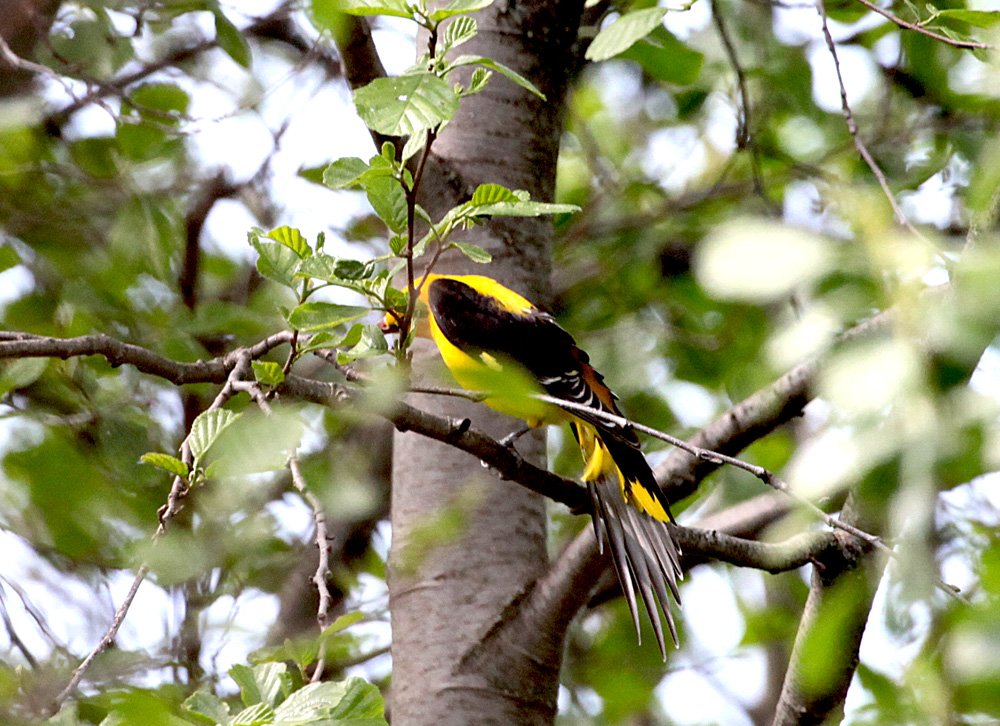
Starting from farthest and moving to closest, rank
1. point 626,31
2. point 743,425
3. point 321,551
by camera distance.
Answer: point 743,425 < point 626,31 < point 321,551

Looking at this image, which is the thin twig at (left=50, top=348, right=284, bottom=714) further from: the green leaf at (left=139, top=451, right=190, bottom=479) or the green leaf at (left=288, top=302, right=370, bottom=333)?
the green leaf at (left=288, top=302, right=370, bottom=333)

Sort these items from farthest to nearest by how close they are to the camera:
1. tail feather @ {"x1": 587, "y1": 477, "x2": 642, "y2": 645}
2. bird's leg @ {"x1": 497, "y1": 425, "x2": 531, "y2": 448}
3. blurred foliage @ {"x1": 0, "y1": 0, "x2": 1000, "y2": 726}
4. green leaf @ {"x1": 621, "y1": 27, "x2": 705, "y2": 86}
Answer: green leaf @ {"x1": 621, "y1": 27, "x2": 705, "y2": 86}, bird's leg @ {"x1": 497, "y1": 425, "x2": 531, "y2": 448}, tail feather @ {"x1": 587, "y1": 477, "x2": 642, "y2": 645}, blurred foliage @ {"x1": 0, "y1": 0, "x2": 1000, "y2": 726}

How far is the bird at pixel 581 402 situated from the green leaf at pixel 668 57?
0.83 meters

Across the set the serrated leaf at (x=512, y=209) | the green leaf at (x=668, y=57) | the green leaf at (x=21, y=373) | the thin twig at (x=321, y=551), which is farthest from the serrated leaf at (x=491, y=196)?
the green leaf at (x=668, y=57)

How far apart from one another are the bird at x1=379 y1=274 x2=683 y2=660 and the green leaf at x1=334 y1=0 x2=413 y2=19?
3.52 feet

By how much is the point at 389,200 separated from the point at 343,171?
89 millimetres

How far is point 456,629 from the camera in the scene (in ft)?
8.25

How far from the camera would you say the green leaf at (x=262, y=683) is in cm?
158

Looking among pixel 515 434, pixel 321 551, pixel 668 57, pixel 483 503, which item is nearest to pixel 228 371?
pixel 321 551

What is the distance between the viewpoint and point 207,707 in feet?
4.91

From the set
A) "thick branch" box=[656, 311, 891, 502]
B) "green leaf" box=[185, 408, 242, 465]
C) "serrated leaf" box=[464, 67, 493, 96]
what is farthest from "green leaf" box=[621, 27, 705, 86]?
"green leaf" box=[185, 408, 242, 465]

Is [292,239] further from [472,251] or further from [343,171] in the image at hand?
[472,251]

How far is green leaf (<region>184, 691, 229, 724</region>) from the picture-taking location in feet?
4.85

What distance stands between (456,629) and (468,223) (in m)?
1.26
